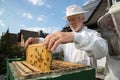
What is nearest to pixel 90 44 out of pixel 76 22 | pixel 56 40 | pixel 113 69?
pixel 56 40

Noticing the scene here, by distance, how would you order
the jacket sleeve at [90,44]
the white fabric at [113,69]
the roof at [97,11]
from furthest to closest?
the roof at [97,11] → the white fabric at [113,69] → the jacket sleeve at [90,44]

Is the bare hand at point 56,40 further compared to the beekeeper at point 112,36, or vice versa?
the beekeeper at point 112,36

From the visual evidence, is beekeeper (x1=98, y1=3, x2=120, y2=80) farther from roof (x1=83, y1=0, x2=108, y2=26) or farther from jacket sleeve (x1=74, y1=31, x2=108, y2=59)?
roof (x1=83, y1=0, x2=108, y2=26)

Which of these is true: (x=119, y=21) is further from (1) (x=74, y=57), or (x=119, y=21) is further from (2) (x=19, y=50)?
(2) (x=19, y=50)

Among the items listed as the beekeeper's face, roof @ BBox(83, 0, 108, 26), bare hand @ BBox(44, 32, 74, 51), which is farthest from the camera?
roof @ BBox(83, 0, 108, 26)

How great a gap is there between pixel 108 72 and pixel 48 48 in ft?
2.81

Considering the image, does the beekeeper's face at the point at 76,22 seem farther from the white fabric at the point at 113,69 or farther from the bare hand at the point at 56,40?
the bare hand at the point at 56,40

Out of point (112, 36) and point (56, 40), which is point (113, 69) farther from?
point (56, 40)

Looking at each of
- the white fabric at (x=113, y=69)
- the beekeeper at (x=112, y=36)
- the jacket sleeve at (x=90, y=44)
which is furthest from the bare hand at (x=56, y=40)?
the white fabric at (x=113, y=69)

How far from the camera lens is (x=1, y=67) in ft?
54.2

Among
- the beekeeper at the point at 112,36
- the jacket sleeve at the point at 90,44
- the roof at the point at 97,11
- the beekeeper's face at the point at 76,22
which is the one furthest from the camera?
the roof at the point at 97,11

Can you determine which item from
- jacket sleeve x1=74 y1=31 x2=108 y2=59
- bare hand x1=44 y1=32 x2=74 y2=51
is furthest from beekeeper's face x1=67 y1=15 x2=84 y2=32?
bare hand x1=44 y1=32 x2=74 y2=51

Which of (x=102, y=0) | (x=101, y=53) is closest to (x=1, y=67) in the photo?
(x=102, y=0)

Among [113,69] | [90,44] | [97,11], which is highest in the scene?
[97,11]
